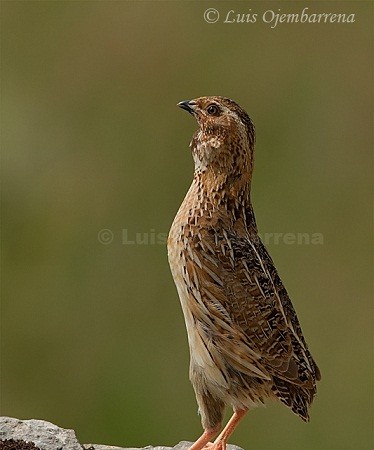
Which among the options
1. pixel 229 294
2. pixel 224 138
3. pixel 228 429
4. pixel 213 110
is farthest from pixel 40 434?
pixel 213 110

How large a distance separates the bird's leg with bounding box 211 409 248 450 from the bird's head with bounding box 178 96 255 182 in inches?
59.0

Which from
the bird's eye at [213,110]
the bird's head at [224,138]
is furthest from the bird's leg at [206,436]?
the bird's eye at [213,110]

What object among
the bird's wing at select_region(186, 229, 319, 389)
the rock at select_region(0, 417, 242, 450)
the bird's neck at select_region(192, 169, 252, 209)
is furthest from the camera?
the bird's neck at select_region(192, 169, 252, 209)

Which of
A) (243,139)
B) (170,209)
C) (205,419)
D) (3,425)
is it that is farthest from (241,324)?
(170,209)

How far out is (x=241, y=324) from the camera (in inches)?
269

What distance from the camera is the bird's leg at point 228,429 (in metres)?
7.16

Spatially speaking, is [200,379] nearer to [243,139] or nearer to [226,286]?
[226,286]

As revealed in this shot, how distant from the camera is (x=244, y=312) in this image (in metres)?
6.85

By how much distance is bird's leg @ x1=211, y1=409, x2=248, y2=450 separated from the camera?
716 cm

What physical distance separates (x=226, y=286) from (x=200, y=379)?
0.62 m

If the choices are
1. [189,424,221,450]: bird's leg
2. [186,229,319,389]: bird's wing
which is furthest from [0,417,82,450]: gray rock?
[186,229,319,389]: bird's wing

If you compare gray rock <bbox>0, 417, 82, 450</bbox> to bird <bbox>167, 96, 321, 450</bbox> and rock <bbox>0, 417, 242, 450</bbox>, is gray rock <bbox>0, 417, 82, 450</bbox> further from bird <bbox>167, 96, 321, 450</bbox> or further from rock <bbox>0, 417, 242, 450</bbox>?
bird <bbox>167, 96, 321, 450</bbox>

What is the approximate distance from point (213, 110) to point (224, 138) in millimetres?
205

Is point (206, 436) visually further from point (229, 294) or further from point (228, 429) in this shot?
point (229, 294)
